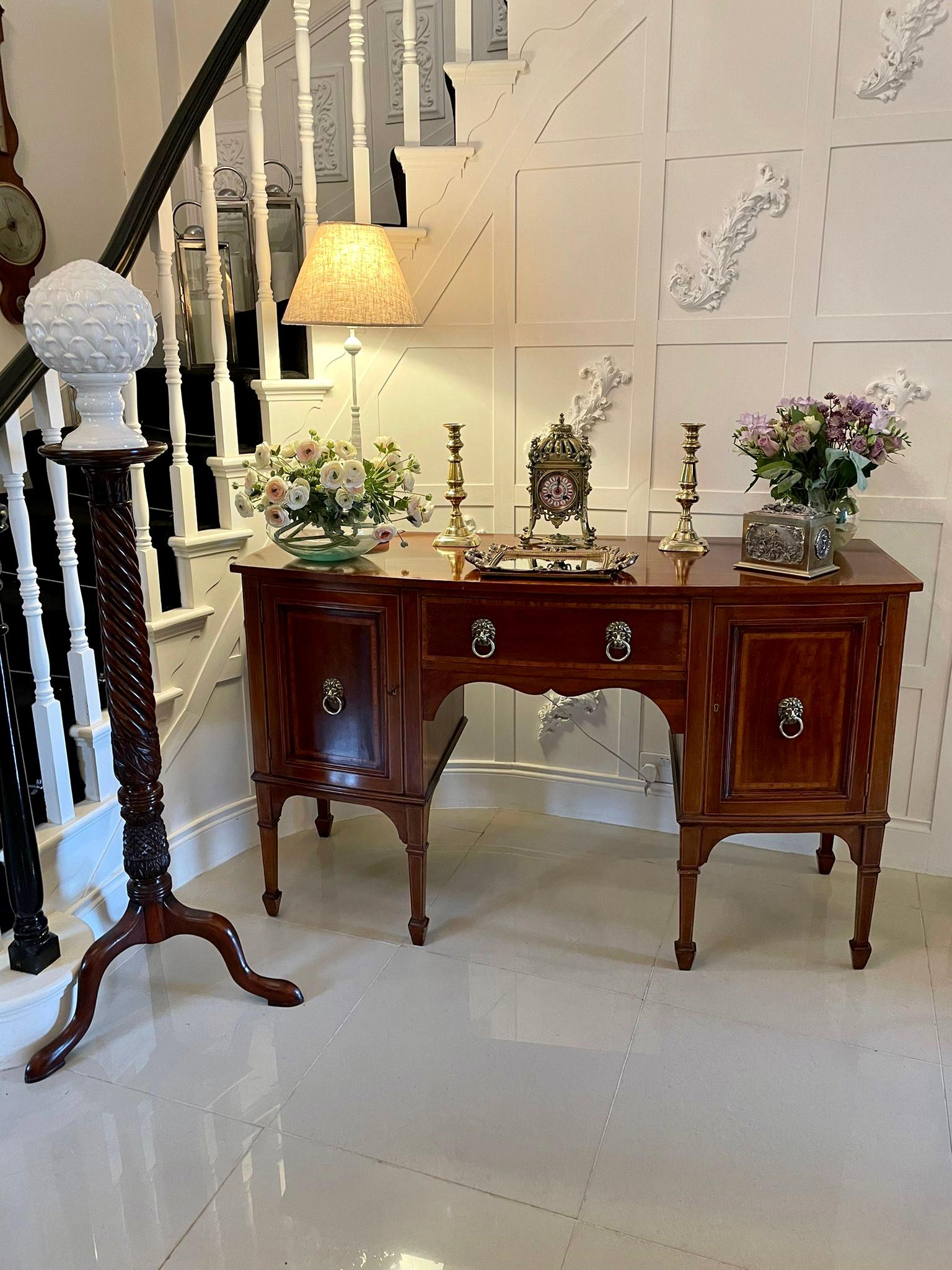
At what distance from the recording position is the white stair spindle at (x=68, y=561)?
6.51 feet

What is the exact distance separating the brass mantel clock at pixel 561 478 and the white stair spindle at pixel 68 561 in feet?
3.47

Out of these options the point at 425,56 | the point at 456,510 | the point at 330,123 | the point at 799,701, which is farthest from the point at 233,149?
the point at 799,701

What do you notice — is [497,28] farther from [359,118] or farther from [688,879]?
[688,879]

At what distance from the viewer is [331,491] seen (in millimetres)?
2090

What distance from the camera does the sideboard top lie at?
1925 millimetres

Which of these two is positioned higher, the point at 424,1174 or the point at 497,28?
the point at 497,28

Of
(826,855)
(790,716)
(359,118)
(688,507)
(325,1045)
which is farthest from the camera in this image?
(826,855)

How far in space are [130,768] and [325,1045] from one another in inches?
28.1

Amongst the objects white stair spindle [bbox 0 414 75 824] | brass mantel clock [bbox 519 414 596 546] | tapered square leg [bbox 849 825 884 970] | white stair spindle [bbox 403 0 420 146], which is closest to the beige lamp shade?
white stair spindle [bbox 403 0 420 146]

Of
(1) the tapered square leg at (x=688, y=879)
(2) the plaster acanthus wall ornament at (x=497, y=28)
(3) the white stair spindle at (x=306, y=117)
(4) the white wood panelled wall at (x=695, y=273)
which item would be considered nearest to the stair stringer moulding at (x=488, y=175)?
(4) the white wood panelled wall at (x=695, y=273)

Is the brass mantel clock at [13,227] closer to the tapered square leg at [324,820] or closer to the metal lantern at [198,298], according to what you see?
the metal lantern at [198,298]

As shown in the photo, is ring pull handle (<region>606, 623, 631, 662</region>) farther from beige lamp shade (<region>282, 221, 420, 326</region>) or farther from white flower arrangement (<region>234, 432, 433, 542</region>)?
beige lamp shade (<region>282, 221, 420, 326</region>)

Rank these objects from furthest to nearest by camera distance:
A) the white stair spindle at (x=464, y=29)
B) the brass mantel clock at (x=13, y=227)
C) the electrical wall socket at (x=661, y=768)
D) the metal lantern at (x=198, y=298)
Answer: the brass mantel clock at (x=13, y=227) < the metal lantern at (x=198, y=298) < the electrical wall socket at (x=661, y=768) < the white stair spindle at (x=464, y=29)

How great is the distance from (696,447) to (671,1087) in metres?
1.40
